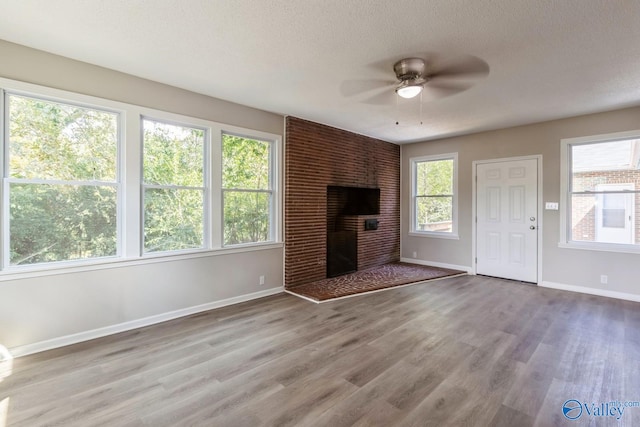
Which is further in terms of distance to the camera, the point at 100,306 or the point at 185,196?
the point at 185,196

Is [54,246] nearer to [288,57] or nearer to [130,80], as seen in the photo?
[130,80]

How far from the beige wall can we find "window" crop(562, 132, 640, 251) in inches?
4.7

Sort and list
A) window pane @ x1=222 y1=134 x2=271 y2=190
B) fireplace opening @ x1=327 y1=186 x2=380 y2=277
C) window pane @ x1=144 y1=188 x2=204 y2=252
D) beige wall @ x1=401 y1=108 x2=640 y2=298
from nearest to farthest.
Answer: window pane @ x1=144 y1=188 x2=204 y2=252 → window pane @ x1=222 y1=134 x2=271 y2=190 → beige wall @ x1=401 y1=108 x2=640 y2=298 → fireplace opening @ x1=327 y1=186 x2=380 y2=277

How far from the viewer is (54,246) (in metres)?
2.77

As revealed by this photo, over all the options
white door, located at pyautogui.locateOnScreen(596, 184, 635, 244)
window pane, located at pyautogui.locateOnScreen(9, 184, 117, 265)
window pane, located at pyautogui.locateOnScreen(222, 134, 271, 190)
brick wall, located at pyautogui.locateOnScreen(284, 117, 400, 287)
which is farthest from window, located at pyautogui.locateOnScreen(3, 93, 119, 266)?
white door, located at pyautogui.locateOnScreen(596, 184, 635, 244)

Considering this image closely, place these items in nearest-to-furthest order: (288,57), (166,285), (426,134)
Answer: (288,57) → (166,285) → (426,134)

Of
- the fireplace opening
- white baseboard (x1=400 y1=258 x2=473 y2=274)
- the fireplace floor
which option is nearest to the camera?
the fireplace floor

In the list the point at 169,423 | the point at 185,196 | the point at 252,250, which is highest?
the point at 185,196

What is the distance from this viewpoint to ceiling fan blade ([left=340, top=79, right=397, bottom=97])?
10.6 ft

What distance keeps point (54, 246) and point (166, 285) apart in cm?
108

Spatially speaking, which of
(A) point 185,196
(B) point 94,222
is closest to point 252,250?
(A) point 185,196

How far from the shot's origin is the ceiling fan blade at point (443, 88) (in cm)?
325

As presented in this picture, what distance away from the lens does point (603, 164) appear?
4.23 m

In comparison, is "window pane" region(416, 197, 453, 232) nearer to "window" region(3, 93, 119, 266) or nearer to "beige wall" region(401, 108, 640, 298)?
"beige wall" region(401, 108, 640, 298)
